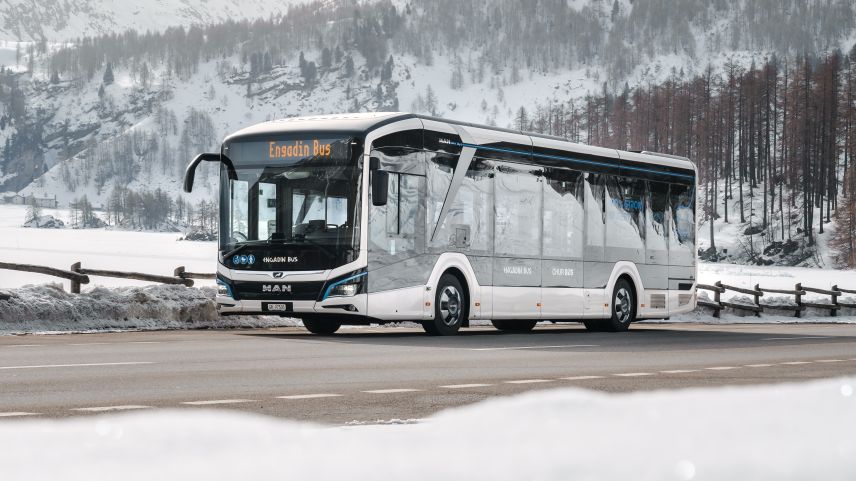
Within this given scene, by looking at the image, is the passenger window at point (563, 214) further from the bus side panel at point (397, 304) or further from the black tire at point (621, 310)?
the bus side panel at point (397, 304)

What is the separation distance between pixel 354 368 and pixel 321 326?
909cm

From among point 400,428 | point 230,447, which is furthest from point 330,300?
point 230,447

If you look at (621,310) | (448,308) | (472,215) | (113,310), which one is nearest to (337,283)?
(448,308)

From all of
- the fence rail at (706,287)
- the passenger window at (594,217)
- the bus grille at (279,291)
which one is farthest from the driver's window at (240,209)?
the passenger window at (594,217)

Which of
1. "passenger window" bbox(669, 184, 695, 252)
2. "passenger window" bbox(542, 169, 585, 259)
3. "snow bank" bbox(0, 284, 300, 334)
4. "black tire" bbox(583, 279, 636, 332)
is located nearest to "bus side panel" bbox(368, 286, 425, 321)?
"passenger window" bbox(542, 169, 585, 259)

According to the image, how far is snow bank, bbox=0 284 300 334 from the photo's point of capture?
23.3 m

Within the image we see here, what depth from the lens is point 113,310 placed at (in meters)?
24.6

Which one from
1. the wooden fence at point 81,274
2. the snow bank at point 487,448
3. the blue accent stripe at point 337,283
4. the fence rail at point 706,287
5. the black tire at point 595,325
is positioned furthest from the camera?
the black tire at point 595,325

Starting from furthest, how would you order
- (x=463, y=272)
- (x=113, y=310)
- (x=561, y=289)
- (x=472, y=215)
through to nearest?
1. (x=561, y=289)
2. (x=113, y=310)
3. (x=472, y=215)
4. (x=463, y=272)

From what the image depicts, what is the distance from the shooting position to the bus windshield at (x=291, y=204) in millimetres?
21484

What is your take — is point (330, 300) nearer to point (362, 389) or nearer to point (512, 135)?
point (512, 135)

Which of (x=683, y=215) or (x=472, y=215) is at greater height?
(x=683, y=215)

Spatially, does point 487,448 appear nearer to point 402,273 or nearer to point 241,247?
point 402,273

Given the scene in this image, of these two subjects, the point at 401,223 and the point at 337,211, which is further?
the point at 401,223
